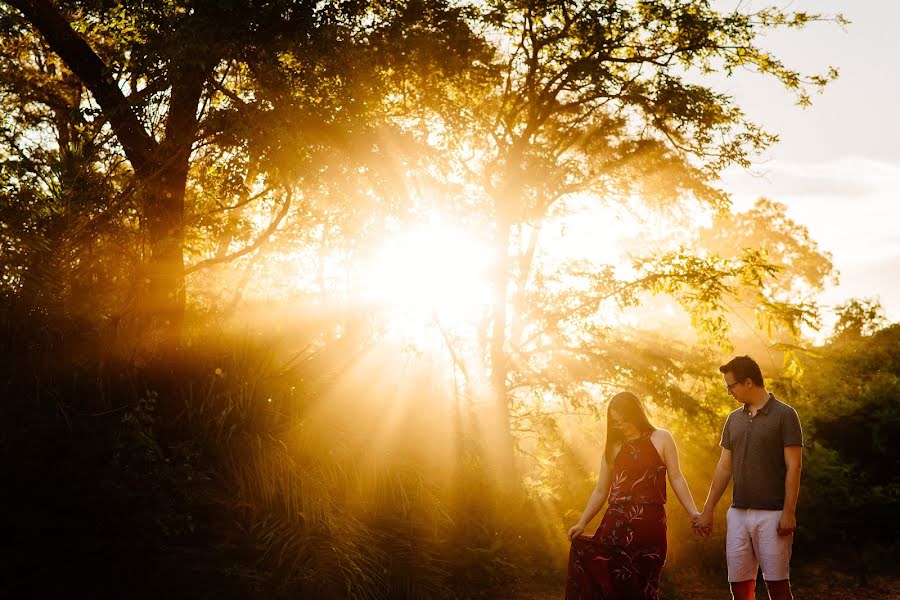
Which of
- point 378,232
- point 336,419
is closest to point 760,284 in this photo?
point 378,232

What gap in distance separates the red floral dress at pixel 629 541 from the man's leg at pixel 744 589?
0.54 metres

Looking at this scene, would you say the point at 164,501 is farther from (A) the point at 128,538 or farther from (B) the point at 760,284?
(B) the point at 760,284

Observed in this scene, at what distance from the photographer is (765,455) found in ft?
18.0

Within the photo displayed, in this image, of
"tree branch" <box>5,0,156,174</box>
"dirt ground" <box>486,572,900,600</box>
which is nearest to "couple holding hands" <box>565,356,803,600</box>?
"dirt ground" <box>486,572,900,600</box>

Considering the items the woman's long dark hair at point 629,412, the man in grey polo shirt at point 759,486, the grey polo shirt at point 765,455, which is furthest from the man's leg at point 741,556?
the woman's long dark hair at point 629,412

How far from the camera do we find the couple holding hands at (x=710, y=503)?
537 centimetres

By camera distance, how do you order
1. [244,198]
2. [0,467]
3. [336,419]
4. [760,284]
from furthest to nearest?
1. [760,284]
2. [244,198]
3. [336,419]
4. [0,467]

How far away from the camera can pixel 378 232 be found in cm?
1115

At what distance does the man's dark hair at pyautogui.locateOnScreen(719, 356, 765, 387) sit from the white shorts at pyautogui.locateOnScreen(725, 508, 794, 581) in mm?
888

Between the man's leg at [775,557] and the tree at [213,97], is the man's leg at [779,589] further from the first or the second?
the tree at [213,97]

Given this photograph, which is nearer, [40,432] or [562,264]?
[40,432]

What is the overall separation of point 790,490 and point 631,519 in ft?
3.48

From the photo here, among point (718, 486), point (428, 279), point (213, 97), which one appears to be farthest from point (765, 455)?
point (213, 97)

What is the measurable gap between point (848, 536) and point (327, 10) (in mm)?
11389
